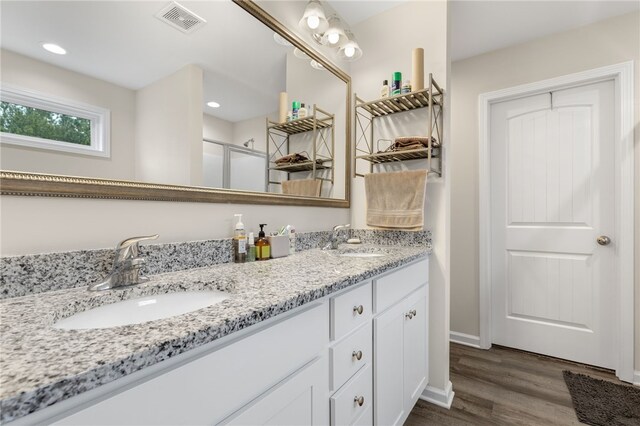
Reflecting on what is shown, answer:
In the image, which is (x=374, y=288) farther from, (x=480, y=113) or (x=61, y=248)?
(x=480, y=113)

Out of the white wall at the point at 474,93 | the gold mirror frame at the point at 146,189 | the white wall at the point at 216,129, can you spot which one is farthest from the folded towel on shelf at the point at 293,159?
the white wall at the point at 474,93

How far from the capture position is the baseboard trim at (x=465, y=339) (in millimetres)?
2422

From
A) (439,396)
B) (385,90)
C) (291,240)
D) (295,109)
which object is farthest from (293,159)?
(439,396)

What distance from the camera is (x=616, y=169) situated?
1.97m

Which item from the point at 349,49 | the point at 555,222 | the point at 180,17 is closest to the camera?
the point at 180,17

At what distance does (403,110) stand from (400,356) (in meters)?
1.40

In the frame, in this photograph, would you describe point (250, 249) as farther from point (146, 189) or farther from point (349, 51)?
point (349, 51)

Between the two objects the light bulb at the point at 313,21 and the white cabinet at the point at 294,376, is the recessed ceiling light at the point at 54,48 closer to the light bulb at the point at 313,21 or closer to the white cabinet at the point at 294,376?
the white cabinet at the point at 294,376

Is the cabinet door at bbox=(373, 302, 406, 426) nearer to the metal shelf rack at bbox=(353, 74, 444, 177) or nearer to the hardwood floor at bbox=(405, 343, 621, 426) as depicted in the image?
the hardwood floor at bbox=(405, 343, 621, 426)

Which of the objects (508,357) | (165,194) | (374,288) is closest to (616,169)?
(508,357)

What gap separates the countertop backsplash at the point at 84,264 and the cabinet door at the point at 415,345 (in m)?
0.88

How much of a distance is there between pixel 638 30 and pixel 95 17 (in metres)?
2.97

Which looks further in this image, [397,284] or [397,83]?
[397,83]

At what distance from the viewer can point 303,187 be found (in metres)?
1.69
